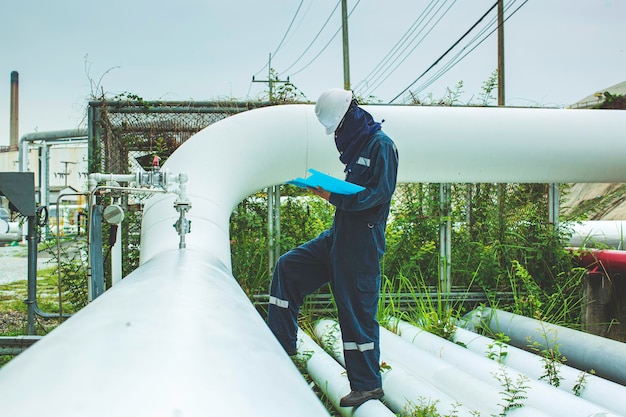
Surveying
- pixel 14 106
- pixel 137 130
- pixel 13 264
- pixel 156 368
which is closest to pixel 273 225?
pixel 137 130

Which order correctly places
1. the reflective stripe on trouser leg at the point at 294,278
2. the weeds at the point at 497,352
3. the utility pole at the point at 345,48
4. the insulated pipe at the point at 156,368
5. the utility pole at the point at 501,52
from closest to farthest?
the insulated pipe at the point at 156,368
the reflective stripe on trouser leg at the point at 294,278
the weeds at the point at 497,352
the utility pole at the point at 501,52
the utility pole at the point at 345,48

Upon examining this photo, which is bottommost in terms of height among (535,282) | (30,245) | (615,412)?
(615,412)

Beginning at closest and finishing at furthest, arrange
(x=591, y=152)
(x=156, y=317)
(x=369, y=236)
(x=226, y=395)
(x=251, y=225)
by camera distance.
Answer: (x=226, y=395), (x=156, y=317), (x=369, y=236), (x=591, y=152), (x=251, y=225)

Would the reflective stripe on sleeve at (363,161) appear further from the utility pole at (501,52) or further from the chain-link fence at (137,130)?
the utility pole at (501,52)

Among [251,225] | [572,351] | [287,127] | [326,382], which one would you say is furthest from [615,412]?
[251,225]

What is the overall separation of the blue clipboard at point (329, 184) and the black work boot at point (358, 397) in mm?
905

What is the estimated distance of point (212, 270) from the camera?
4.74 ft

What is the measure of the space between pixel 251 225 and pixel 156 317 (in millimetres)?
3704

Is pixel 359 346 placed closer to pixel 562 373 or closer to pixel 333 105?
pixel 333 105

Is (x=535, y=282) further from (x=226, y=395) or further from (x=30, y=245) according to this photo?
(x=226, y=395)

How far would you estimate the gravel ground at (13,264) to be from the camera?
8516mm

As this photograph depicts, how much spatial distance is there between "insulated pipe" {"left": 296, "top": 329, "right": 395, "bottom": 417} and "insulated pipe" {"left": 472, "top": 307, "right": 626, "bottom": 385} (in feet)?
3.77

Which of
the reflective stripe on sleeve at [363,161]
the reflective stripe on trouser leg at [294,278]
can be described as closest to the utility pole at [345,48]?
the reflective stripe on trouser leg at [294,278]

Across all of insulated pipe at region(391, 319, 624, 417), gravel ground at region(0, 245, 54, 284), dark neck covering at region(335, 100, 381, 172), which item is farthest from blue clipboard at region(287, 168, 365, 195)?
gravel ground at region(0, 245, 54, 284)
